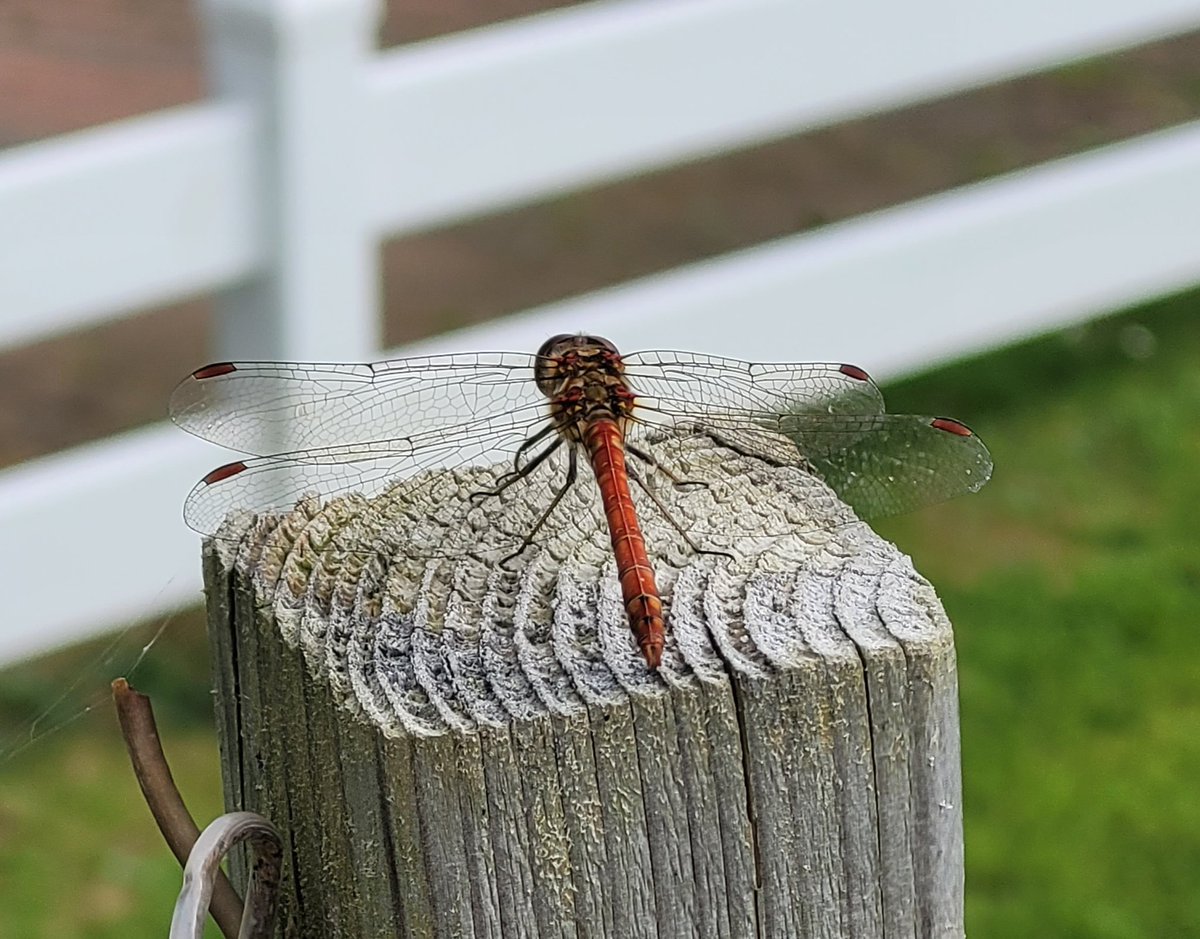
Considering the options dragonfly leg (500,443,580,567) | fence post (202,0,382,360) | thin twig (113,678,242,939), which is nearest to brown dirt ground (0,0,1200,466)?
fence post (202,0,382,360)

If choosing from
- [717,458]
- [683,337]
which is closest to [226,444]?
[717,458]

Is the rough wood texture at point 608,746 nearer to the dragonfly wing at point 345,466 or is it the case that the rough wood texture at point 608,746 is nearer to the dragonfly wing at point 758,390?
the dragonfly wing at point 345,466

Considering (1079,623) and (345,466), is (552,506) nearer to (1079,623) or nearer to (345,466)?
(345,466)

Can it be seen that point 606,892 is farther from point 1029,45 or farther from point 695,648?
point 1029,45

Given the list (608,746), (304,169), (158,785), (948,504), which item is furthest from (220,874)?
(948,504)

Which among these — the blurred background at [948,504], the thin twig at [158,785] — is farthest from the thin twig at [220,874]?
the blurred background at [948,504]
